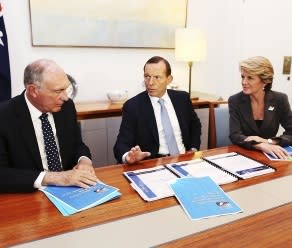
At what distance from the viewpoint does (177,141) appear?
2.25 metres

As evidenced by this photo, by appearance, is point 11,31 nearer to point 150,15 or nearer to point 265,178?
point 150,15

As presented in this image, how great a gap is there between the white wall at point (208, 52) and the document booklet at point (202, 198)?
206cm

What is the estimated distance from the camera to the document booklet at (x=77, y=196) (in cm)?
117

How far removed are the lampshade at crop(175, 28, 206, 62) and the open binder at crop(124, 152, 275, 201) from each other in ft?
5.62

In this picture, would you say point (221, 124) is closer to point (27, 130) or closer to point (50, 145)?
point (50, 145)

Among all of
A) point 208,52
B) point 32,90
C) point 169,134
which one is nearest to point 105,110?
point 169,134

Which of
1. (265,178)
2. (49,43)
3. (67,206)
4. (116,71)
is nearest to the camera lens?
(67,206)

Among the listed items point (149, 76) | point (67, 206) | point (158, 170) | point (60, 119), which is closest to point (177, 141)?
point (149, 76)

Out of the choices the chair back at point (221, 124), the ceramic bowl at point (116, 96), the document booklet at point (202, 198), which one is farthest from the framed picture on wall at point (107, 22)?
the document booklet at point (202, 198)

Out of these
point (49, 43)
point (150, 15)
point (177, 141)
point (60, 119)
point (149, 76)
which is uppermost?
point (150, 15)

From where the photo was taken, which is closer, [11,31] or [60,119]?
[60,119]

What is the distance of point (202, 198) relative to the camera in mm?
1264

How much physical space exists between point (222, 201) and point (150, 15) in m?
2.61

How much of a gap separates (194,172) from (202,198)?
0.27 meters
